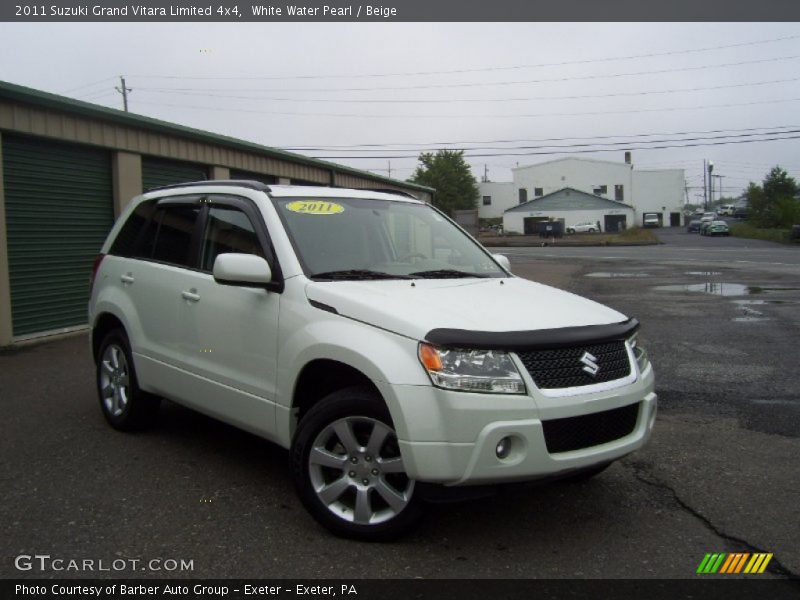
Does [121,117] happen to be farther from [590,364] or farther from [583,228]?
[583,228]

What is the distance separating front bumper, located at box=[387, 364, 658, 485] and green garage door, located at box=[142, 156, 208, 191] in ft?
32.6

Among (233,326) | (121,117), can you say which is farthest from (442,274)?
(121,117)

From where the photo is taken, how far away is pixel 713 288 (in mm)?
17062

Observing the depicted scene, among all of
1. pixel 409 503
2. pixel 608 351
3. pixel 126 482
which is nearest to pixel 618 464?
pixel 608 351

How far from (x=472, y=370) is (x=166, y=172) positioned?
11.0 m

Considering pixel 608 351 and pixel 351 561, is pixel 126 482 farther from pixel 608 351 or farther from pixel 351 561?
pixel 608 351

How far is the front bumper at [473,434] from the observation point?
3215mm

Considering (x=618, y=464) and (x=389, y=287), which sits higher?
(x=389, y=287)

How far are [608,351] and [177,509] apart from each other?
8.22 ft

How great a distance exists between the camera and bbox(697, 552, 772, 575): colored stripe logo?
3.35m

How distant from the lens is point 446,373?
10.7 feet

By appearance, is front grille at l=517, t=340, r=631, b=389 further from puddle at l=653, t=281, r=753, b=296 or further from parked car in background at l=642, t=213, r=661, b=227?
parked car in background at l=642, t=213, r=661, b=227

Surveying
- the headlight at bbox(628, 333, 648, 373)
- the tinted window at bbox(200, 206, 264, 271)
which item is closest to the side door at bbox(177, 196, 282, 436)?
the tinted window at bbox(200, 206, 264, 271)

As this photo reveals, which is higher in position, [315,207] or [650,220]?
[650,220]
